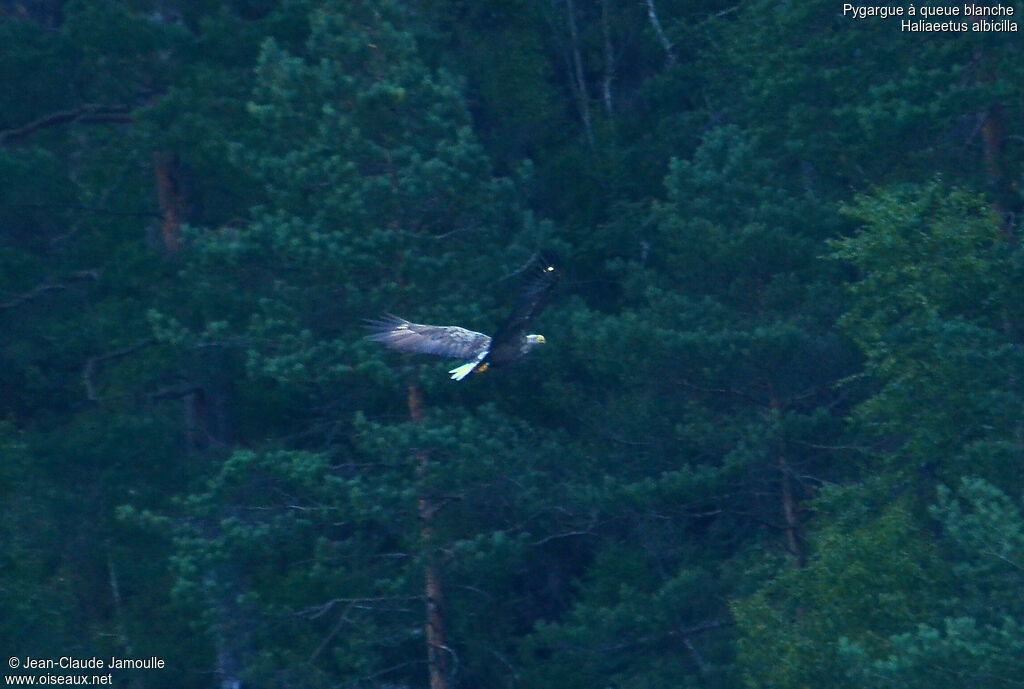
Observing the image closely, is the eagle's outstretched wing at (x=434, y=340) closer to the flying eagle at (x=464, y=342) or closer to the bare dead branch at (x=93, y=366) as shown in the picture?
the flying eagle at (x=464, y=342)

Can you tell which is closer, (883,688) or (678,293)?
(883,688)

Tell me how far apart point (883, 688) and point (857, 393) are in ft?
13.9

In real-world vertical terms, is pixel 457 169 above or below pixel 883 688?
above

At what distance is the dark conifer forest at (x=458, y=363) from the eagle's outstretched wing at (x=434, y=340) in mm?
878

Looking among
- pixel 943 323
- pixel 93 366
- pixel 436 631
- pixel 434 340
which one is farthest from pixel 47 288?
pixel 943 323

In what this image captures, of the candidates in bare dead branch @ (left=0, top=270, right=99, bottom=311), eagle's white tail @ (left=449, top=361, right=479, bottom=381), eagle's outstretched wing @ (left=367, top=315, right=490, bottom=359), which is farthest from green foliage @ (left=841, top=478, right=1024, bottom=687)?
bare dead branch @ (left=0, top=270, right=99, bottom=311)

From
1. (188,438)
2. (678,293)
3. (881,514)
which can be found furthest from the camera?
(188,438)

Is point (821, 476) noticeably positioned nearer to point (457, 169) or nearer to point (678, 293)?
point (678, 293)

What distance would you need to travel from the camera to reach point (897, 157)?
13.7m

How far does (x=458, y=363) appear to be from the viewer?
43.3 ft

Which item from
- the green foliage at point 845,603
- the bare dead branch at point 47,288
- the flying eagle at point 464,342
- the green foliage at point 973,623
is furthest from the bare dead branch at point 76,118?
the green foliage at point 973,623

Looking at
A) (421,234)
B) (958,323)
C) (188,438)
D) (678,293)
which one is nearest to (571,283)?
(678,293)

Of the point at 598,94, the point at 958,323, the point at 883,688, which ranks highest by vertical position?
the point at 598,94

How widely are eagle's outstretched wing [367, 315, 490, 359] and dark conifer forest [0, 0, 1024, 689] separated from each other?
88cm
